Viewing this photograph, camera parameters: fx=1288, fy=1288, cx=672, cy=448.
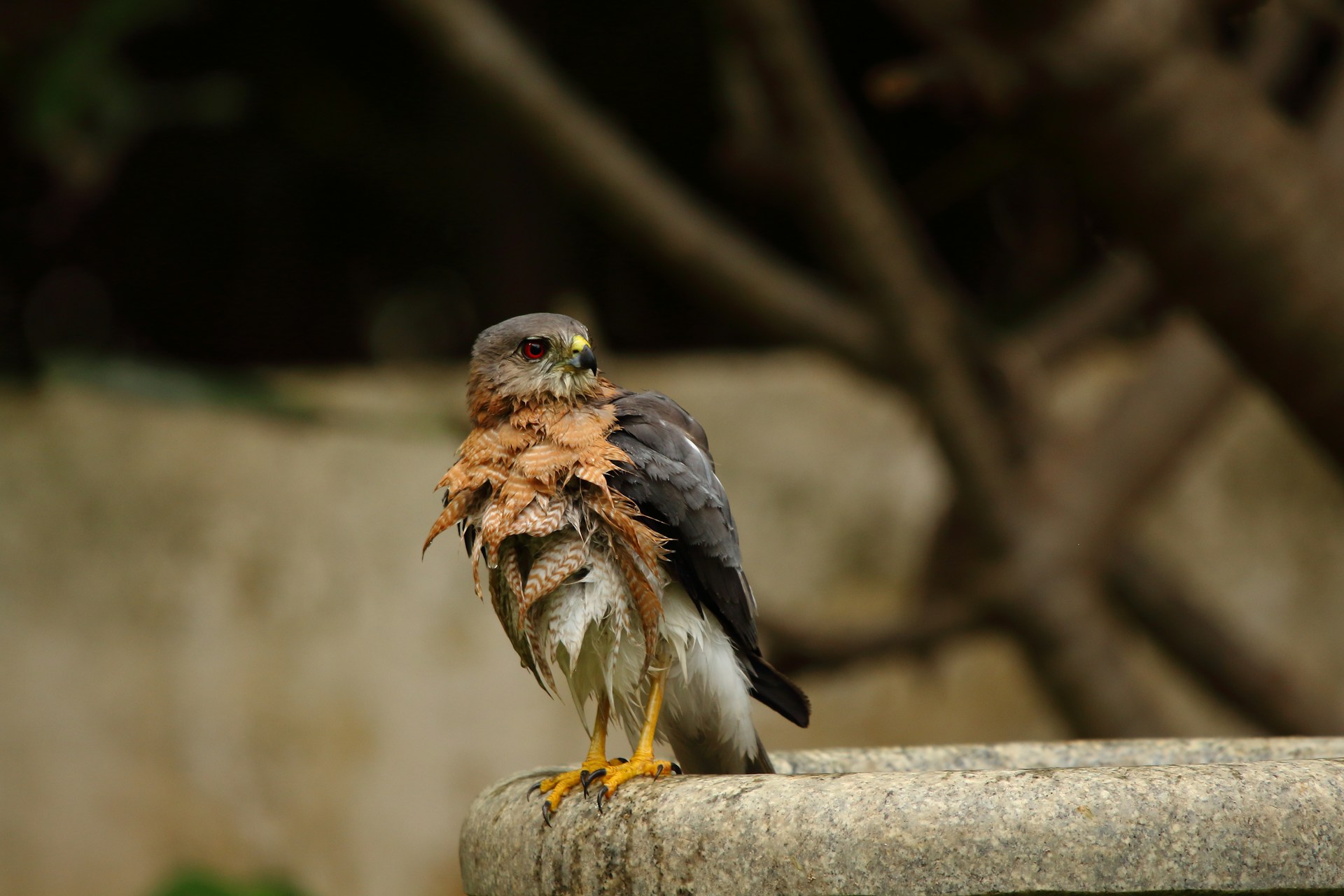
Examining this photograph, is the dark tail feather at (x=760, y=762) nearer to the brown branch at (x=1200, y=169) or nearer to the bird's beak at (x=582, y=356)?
the bird's beak at (x=582, y=356)

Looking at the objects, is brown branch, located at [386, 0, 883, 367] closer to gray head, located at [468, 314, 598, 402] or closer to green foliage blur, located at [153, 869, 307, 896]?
gray head, located at [468, 314, 598, 402]

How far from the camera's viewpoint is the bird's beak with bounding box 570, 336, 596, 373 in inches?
76.1

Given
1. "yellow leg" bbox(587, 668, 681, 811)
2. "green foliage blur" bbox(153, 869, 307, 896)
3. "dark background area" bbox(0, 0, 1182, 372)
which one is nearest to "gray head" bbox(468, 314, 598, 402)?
"yellow leg" bbox(587, 668, 681, 811)

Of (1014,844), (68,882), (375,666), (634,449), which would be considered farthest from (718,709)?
(68,882)

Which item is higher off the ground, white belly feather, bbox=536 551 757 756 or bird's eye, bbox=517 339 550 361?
bird's eye, bbox=517 339 550 361

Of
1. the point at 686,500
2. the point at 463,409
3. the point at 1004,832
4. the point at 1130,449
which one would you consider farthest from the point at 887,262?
the point at 1004,832

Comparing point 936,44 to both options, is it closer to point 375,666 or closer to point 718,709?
point 718,709

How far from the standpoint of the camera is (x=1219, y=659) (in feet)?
12.9

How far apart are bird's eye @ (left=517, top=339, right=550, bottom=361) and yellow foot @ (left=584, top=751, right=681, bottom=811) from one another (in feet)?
1.99

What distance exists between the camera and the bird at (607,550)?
5.69 feet

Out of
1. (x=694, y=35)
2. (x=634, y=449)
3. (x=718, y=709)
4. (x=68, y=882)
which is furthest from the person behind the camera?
(x=694, y=35)

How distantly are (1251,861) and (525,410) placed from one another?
1.13 metres

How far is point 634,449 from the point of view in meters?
1.82

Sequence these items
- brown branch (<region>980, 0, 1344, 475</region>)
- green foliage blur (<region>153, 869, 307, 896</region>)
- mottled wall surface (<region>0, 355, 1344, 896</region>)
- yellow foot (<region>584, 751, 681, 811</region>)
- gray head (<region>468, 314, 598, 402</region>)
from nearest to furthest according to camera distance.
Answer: yellow foot (<region>584, 751, 681, 811</region>) < gray head (<region>468, 314, 598, 402</region>) < brown branch (<region>980, 0, 1344, 475</region>) < green foliage blur (<region>153, 869, 307, 896</region>) < mottled wall surface (<region>0, 355, 1344, 896</region>)
